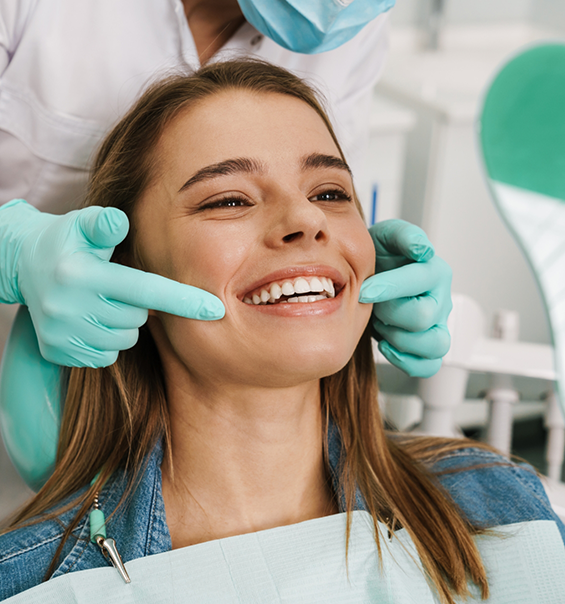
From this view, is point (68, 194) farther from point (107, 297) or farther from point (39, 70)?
point (107, 297)

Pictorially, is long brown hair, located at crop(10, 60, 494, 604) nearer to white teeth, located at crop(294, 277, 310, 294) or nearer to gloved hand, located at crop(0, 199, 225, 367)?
gloved hand, located at crop(0, 199, 225, 367)

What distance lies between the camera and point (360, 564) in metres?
1.10

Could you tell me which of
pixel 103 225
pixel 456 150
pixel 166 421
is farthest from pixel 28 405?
pixel 456 150

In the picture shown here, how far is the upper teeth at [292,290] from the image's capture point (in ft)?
3.38

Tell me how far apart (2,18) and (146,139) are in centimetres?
40

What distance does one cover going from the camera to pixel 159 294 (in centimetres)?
101

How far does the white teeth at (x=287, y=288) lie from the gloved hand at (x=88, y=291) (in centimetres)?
10

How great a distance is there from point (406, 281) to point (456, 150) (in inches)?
82.4

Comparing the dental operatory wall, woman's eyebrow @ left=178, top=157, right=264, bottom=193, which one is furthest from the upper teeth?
the dental operatory wall

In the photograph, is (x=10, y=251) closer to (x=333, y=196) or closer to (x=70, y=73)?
(x=70, y=73)

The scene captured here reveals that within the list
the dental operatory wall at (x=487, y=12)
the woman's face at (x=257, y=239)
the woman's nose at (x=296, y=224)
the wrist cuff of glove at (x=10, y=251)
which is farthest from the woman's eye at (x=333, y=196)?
the dental operatory wall at (x=487, y=12)

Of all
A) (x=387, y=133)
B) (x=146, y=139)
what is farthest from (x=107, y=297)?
(x=387, y=133)

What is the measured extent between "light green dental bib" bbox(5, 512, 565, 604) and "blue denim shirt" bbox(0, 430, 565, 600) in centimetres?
5

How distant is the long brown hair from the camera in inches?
45.8
